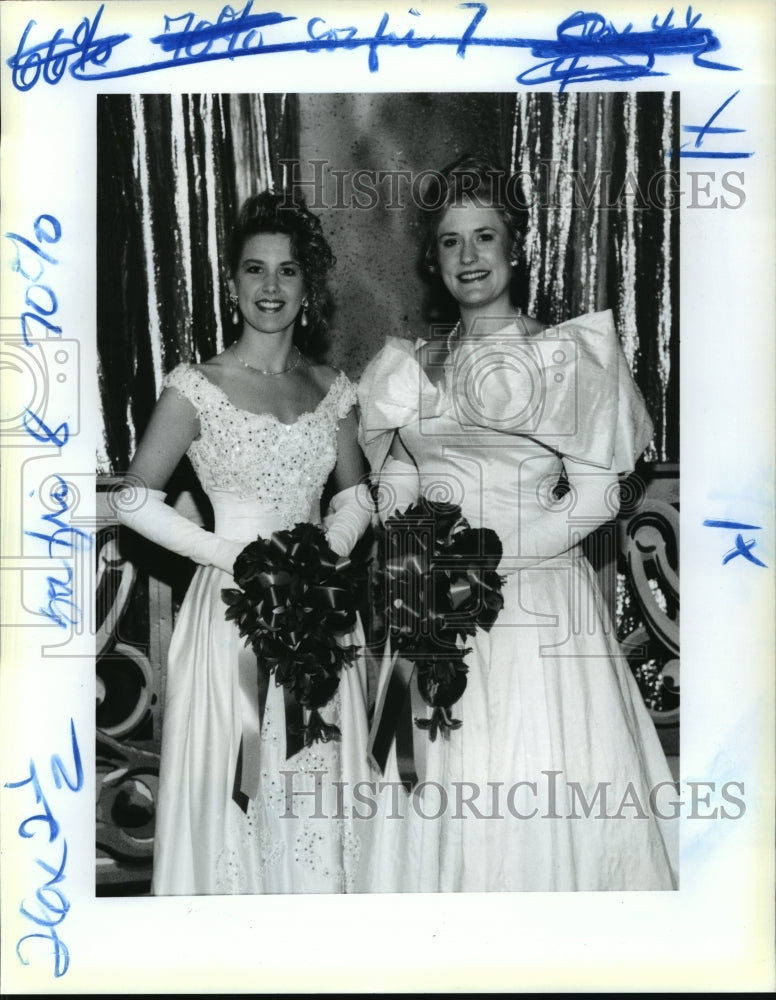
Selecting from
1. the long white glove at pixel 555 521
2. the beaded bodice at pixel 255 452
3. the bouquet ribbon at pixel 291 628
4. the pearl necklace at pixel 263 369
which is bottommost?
the bouquet ribbon at pixel 291 628

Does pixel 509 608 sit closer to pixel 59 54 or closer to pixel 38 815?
pixel 38 815

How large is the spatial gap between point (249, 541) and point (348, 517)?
0.22m

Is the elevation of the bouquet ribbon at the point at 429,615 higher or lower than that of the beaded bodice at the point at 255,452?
lower

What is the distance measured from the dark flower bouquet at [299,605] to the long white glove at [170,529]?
71 millimetres

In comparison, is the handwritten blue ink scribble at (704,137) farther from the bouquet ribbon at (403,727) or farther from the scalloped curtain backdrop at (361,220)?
the bouquet ribbon at (403,727)

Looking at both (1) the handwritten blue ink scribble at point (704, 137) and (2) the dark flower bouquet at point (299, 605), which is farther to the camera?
(1) the handwritten blue ink scribble at point (704, 137)

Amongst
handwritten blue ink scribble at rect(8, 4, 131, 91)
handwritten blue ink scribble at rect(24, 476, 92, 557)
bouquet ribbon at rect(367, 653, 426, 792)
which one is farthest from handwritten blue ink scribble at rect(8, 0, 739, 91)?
bouquet ribbon at rect(367, 653, 426, 792)

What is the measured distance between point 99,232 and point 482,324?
856 mm

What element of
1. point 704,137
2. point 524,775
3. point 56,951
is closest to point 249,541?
point 524,775

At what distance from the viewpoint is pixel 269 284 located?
105 inches

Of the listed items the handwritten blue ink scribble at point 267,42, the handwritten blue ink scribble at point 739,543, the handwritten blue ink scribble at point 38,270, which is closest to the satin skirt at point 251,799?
the handwritten blue ink scribble at point 38,270

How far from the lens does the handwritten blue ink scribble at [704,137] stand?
2.67 meters

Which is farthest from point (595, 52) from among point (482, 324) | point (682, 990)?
point (682, 990)

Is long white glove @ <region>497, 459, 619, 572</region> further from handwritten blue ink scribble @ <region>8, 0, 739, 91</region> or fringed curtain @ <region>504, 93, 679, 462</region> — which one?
handwritten blue ink scribble @ <region>8, 0, 739, 91</region>
